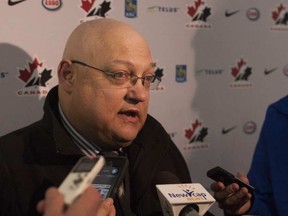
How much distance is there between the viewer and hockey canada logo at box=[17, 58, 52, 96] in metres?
1.19

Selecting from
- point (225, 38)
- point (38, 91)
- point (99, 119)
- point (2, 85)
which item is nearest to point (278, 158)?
point (225, 38)

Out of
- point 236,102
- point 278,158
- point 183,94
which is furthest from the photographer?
point 236,102

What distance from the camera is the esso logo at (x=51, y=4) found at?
1.20 m

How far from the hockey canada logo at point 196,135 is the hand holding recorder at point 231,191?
0.57 m

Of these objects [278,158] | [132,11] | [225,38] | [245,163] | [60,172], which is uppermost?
[132,11]

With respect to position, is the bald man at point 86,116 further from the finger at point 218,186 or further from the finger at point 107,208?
the finger at point 107,208

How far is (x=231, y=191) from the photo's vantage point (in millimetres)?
974

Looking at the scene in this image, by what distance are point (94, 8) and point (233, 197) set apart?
75 centimetres

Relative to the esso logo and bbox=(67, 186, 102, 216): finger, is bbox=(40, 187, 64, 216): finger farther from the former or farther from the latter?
the esso logo

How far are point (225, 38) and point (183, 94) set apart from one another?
312 mm

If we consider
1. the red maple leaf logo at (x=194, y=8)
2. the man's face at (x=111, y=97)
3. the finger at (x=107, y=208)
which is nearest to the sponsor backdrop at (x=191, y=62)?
the red maple leaf logo at (x=194, y=8)

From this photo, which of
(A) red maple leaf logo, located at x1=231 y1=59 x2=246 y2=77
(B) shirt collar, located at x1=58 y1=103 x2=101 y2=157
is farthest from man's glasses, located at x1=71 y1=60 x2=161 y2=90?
(A) red maple leaf logo, located at x1=231 y1=59 x2=246 y2=77

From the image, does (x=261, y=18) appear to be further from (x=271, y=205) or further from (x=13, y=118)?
(x=13, y=118)

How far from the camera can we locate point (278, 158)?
4.28ft
